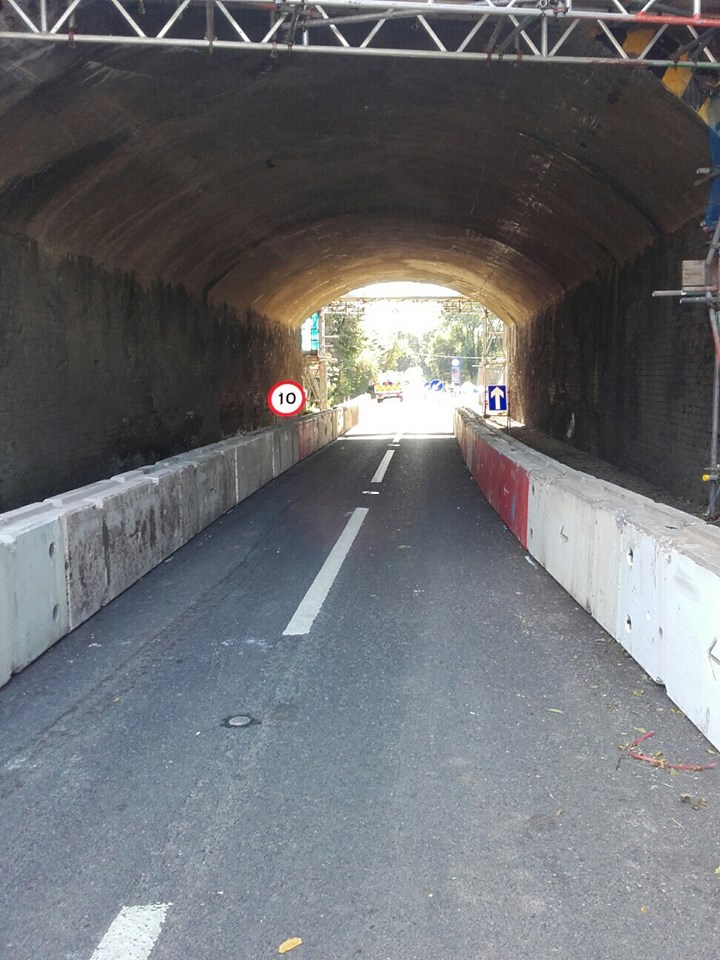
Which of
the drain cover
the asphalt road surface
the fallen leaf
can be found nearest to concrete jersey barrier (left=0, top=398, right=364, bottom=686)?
the asphalt road surface

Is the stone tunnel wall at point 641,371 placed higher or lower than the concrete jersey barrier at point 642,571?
higher

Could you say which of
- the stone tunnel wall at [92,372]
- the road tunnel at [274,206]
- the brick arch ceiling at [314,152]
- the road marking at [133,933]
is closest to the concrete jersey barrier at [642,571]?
the road marking at [133,933]

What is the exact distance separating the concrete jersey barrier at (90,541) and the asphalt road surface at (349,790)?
23 cm

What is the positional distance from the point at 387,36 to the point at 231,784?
881cm

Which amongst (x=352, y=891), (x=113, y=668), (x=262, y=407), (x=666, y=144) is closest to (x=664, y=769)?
(x=352, y=891)

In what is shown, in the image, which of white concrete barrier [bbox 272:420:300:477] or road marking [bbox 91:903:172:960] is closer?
road marking [bbox 91:903:172:960]

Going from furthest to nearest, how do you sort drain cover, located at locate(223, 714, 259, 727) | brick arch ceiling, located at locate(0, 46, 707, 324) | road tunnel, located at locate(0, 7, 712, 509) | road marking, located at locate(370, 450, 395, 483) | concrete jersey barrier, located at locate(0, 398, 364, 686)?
A: road marking, located at locate(370, 450, 395, 483) < road tunnel, located at locate(0, 7, 712, 509) < brick arch ceiling, located at locate(0, 46, 707, 324) < concrete jersey barrier, located at locate(0, 398, 364, 686) < drain cover, located at locate(223, 714, 259, 727)

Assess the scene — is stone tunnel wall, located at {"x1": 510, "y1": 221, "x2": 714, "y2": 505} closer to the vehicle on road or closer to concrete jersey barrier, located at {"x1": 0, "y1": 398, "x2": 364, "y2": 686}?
concrete jersey barrier, located at {"x1": 0, "y1": 398, "x2": 364, "y2": 686}

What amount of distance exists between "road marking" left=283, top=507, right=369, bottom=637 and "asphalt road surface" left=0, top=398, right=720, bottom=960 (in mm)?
44

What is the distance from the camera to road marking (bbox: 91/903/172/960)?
2.82m

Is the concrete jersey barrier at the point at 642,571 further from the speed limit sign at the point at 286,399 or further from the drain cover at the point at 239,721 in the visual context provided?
the speed limit sign at the point at 286,399

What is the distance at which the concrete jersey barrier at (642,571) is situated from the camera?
443cm

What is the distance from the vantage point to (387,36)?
380 inches

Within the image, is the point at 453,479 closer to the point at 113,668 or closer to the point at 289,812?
the point at 113,668
